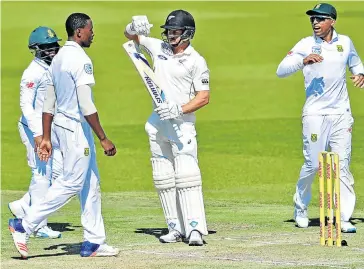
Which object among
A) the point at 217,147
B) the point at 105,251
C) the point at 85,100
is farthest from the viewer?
the point at 217,147

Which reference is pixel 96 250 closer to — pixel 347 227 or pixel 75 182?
pixel 75 182

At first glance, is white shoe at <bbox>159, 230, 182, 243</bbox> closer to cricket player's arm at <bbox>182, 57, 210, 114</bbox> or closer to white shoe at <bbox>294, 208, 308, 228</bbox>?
cricket player's arm at <bbox>182, 57, 210, 114</bbox>

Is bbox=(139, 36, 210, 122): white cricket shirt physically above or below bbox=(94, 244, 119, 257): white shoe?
above

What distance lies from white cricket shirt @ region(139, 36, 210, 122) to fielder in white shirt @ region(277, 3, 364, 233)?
1105 millimetres

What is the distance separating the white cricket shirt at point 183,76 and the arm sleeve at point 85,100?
107 centimetres

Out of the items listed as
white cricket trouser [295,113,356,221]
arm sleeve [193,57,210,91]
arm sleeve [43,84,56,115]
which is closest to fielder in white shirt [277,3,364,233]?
white cricket trouser [295,113,356,221]

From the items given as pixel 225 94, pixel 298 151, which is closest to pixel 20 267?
pixel 298 151

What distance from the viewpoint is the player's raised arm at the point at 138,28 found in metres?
11.4

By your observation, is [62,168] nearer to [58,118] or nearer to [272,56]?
[58,118]

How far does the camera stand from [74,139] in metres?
10.4

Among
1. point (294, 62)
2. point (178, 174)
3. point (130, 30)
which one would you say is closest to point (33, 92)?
point (130, 30)

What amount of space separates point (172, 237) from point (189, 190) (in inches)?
17.2

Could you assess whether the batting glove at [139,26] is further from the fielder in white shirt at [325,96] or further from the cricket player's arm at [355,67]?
the cricket player's arm at [355,67]

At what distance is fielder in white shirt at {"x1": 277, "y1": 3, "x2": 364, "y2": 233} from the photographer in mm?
11961
